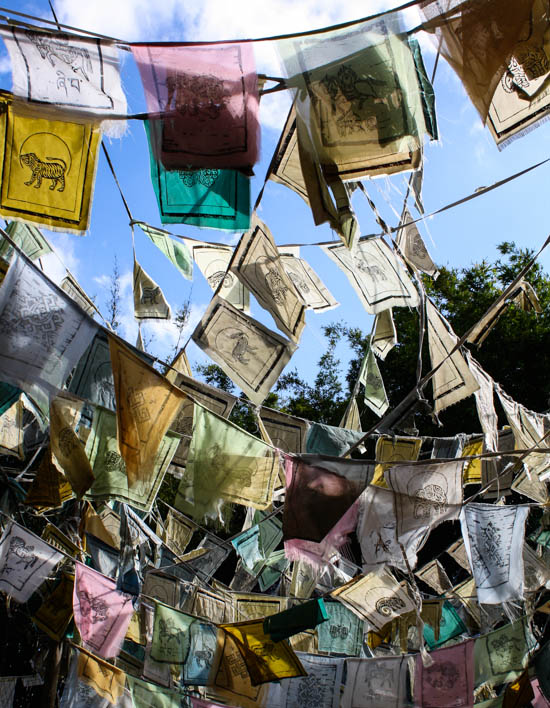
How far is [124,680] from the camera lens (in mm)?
5934

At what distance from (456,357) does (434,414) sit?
711 millimetres

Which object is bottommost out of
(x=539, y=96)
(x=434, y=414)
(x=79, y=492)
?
(x=79, y=492)

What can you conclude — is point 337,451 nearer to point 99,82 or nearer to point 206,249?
point 206,249

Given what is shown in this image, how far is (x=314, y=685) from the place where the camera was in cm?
575

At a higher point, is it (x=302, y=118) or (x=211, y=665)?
(x=302, y=118)

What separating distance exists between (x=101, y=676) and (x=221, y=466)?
2.98m

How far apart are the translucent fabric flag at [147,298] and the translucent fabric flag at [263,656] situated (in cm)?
260

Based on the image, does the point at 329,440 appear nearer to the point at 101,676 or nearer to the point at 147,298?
the point at 147,298

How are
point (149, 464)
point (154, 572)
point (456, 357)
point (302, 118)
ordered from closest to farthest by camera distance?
point (302, 118)
point (149, 464)
point (456, 357)
point (154, 572)

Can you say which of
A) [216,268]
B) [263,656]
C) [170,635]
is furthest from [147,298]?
[263,656]

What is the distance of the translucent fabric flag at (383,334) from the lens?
580cm

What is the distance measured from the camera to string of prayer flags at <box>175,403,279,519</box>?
4145 mm

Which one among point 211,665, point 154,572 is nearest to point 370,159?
point 211,665

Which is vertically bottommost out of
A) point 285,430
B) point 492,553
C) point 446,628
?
point 446,628
